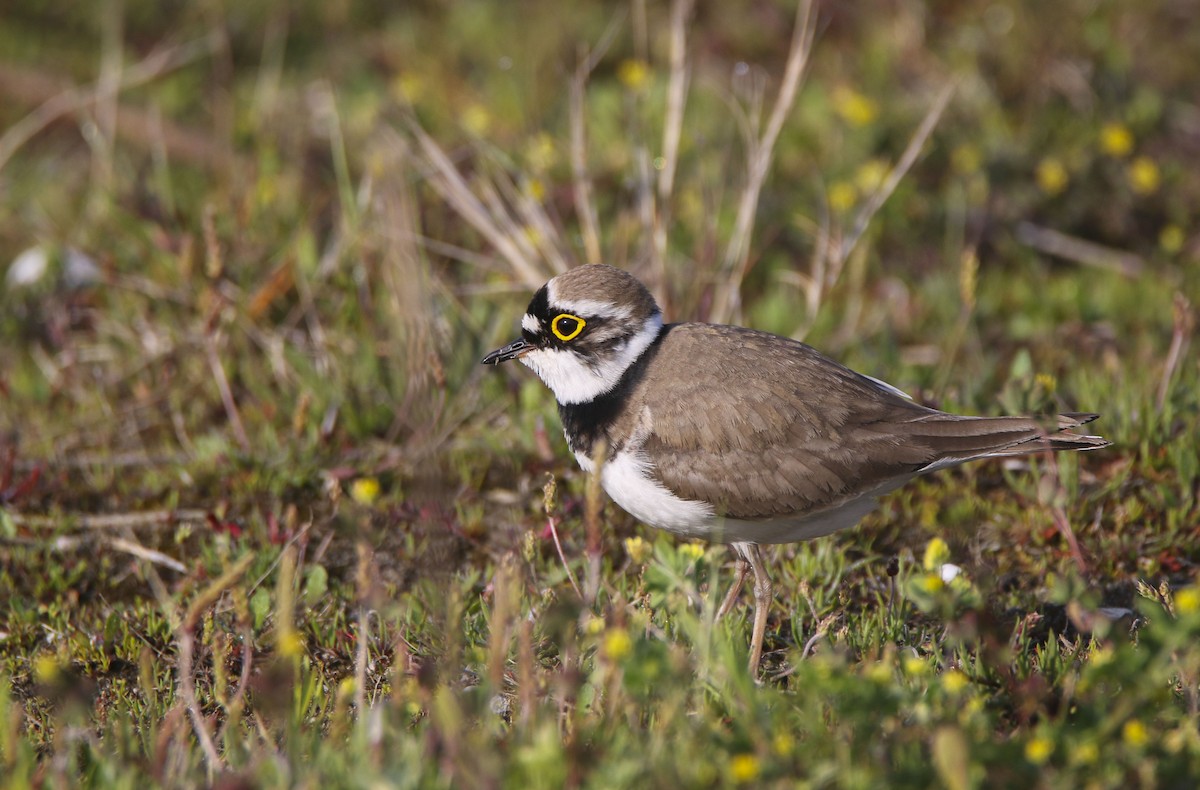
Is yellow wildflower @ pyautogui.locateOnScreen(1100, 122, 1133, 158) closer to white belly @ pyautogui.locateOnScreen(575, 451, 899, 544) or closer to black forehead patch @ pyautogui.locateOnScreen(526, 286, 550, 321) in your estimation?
white belly @ pyautogui.locateOnScreen(575, 451, 899, 544)

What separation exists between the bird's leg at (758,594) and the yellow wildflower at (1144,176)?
404cm

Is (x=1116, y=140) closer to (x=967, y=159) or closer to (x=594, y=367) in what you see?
(x=967, y=159)

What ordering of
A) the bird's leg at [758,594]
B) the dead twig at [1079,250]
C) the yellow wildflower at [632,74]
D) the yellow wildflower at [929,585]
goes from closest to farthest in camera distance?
the yellow wildflower at [929,585]
the bird's leg at [758,594]
the yellow wildflower at [632,74]
the dead twig at [1079,250]

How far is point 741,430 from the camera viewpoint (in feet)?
13.9

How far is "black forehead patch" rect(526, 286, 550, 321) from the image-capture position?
457 centimetres

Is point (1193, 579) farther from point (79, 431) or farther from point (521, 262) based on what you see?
point (79, 431)

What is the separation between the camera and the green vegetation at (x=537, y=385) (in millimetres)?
3207

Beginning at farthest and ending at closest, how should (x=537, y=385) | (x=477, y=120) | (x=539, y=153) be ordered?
(x=477, y=120) → (x=539, y=153) → (x=537, y=385)

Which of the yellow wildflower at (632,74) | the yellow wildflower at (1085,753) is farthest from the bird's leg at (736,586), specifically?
the yellow wildflower at (632,74)

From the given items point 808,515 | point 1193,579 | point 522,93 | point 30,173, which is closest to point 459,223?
point 522,93

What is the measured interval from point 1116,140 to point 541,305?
13.9 ft

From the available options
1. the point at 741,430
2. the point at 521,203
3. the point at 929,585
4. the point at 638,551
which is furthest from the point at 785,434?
the point at 521,203

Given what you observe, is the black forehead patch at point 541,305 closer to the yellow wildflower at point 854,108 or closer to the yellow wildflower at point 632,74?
the yellow wildflower at point 632,74

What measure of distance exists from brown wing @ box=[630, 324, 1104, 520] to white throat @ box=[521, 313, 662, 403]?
17 cm
